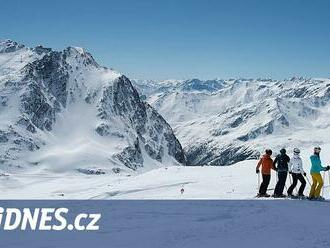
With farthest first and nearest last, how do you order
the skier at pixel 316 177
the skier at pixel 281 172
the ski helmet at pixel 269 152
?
the ski helmet at pixel 269 152 < the skier at pixel 281 172 < the skier at pixel 316 177

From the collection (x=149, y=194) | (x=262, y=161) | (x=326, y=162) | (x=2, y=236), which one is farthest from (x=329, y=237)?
(x=326, y=162)

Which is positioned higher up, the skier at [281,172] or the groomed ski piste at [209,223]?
the skier at [281,172]

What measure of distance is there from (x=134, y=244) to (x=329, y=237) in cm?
642

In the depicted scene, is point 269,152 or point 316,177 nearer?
point 316,177

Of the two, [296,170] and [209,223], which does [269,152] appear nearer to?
[296,170]

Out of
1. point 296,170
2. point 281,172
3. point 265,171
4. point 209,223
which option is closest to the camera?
point 209,223

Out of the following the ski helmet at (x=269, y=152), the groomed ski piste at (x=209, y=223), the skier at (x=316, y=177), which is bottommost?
the groomed ski piste at (x=209, y=223)

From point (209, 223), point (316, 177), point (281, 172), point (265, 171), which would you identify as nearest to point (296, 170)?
point (281, 172)

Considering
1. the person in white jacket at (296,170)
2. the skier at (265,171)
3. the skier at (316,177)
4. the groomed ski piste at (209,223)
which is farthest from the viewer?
the skier at (265,171)

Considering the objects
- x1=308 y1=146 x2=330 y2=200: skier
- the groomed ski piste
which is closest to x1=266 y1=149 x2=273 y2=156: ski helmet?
x1=308 y1=146 x2=330 y2=200: skier

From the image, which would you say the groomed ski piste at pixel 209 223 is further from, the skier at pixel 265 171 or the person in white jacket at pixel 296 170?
the person in white jacket at pixel 296 170

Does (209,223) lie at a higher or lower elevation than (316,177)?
lower

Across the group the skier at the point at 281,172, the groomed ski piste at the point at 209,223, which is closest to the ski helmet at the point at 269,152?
the skier at the point at 281,172

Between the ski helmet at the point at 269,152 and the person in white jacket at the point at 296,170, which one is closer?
the person in white jacket at the point at 296,170
